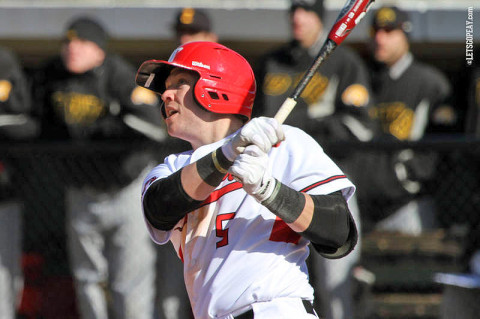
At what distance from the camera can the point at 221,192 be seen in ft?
8.31

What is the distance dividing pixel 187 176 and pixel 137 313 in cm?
228

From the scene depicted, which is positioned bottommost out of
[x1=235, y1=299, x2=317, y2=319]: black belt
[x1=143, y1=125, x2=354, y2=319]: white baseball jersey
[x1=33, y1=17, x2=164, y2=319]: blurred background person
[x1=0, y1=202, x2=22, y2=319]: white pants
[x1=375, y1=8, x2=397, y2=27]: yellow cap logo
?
[x1=0, y1=202, x2=22, y2=319]: white pants

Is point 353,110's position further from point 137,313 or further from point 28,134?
point 28,134

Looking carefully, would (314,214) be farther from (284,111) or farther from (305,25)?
(305,25)

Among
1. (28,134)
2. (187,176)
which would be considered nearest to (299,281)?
A: (187,176)

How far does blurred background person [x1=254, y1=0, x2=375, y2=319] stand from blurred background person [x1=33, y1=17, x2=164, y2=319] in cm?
70

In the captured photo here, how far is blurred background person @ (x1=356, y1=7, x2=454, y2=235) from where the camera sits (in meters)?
4.45

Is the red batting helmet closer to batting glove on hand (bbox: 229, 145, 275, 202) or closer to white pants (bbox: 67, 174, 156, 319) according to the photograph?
batting glove on hand (bbox: 229, 145, 275, 202)

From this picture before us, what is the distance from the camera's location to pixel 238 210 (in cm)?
248

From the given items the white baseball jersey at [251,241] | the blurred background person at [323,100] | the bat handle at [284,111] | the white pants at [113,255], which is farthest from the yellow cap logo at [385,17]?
the bat handle at [284,111]

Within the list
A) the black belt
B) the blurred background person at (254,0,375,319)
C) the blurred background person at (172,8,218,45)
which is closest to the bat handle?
the black belt

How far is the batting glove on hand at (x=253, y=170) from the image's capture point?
83.5 inches

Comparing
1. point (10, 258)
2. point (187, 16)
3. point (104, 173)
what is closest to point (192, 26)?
point (187, 16)

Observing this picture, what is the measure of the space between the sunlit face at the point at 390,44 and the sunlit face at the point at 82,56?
63.7 inches
